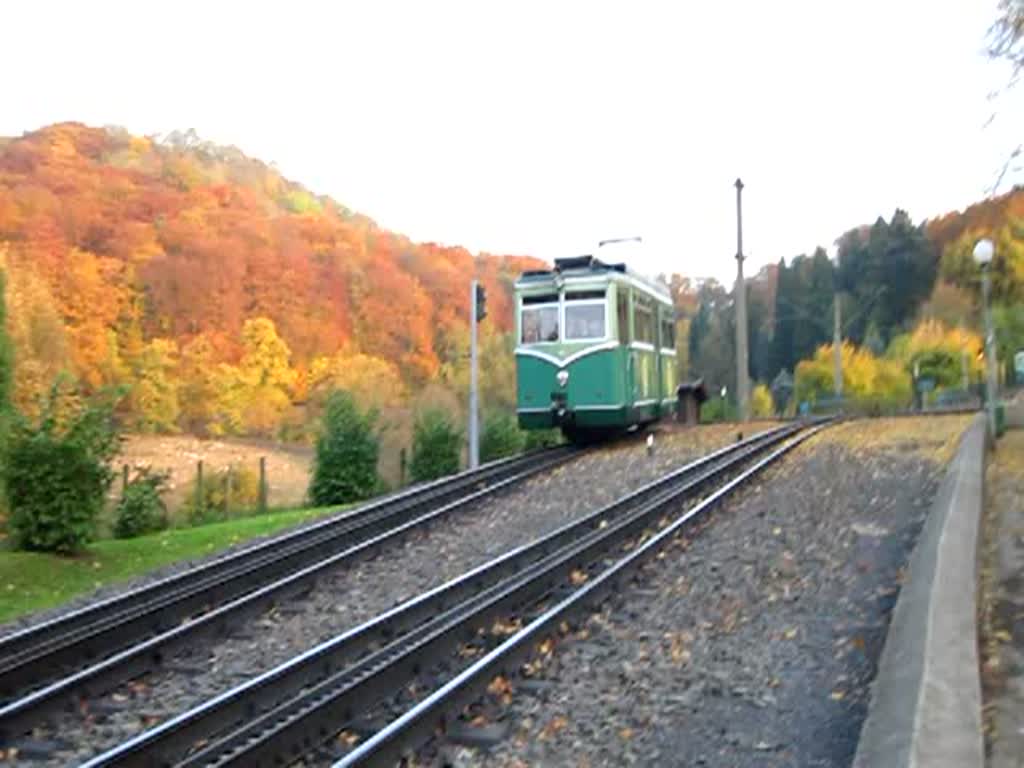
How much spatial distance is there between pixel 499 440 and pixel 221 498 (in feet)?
23.7

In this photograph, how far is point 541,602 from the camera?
9.80 meters

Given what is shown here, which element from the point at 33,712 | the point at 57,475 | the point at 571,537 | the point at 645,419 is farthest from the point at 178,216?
the point at 33,712

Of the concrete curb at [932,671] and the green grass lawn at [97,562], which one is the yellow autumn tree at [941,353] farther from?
the concrete curb at [932,671]

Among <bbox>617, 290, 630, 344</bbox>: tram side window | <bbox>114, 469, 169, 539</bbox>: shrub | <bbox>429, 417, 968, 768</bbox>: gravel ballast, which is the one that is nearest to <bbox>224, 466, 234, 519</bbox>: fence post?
<bbox>114, 469, 169, 539</bbox>: shrub

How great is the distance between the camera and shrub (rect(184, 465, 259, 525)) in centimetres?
2541

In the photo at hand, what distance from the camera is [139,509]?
21.6 metres

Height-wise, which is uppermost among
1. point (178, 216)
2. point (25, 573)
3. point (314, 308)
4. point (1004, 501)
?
point (178, 216)

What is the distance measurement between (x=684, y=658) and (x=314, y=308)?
179 feet

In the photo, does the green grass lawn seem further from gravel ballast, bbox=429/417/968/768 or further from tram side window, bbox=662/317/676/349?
tram side window, bbox=662/317/676/349

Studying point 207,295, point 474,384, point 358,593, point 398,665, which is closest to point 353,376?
point 207,295

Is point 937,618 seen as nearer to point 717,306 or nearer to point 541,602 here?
point 541,602

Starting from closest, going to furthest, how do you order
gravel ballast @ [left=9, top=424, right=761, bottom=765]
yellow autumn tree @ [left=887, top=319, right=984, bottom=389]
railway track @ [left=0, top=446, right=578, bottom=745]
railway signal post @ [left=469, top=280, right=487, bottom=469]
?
gravel ballast @ [left=9, top=424, right=761, bottom=765], railway track @ [left=0, top=446, right=578, bottom=745], railway signal post @ [left=469, top=280, right=487, bottom=469], yellow autumn tree @ [left=887, top=319, right=984, bottom=389]

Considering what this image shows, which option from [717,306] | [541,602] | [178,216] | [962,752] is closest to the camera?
[962,752]

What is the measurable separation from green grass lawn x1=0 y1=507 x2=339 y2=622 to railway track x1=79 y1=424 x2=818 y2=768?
194 inches
